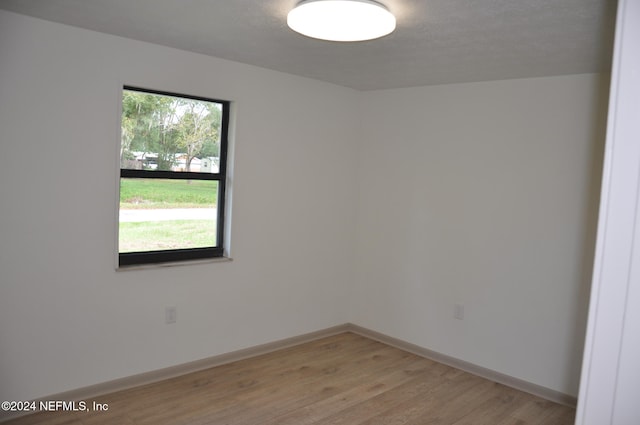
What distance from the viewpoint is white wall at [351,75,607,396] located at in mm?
3328

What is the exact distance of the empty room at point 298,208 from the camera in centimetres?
272

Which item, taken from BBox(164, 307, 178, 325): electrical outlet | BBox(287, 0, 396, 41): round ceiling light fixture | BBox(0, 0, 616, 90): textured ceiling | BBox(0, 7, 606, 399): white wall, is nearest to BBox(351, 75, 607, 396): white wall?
BBox(0, 7, 606, 399): white wall

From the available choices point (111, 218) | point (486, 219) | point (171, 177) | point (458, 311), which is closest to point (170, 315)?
point (111, 218)

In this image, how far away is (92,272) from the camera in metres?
3.05

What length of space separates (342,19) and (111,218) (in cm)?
195

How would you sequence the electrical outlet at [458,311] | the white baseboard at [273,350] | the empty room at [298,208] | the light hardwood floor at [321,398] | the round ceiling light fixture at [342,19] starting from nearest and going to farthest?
1. the round ceiling light fixture at [342,19]
2. the empty room at [298,208]
3. the light hardwood floor at [321,398]
4. the white baseboard at [273,350]
5. the electrical outlet at [458,311]

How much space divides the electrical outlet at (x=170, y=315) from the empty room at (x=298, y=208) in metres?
0.03

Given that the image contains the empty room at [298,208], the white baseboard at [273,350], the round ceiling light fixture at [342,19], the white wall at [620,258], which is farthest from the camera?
the white baseboard at [273,350]

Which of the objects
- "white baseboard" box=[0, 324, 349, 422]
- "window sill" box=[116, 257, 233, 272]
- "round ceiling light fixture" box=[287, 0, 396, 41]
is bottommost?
"white baseboard" box=[0, 324, 349, 422]

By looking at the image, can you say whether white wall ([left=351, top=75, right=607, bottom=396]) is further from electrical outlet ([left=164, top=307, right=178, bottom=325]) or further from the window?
electrical outlet ([left=164, top=307, right=178, bottom=325])

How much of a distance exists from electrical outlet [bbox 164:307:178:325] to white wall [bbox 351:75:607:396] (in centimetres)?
191

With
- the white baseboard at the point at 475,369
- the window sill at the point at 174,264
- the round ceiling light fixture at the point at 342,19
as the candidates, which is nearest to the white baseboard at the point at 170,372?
the white baseboard at the point at 475,369

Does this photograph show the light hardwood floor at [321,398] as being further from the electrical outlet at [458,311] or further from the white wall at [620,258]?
the white wall at [620,258]

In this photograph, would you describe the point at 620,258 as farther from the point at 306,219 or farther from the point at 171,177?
the point at 306,219
